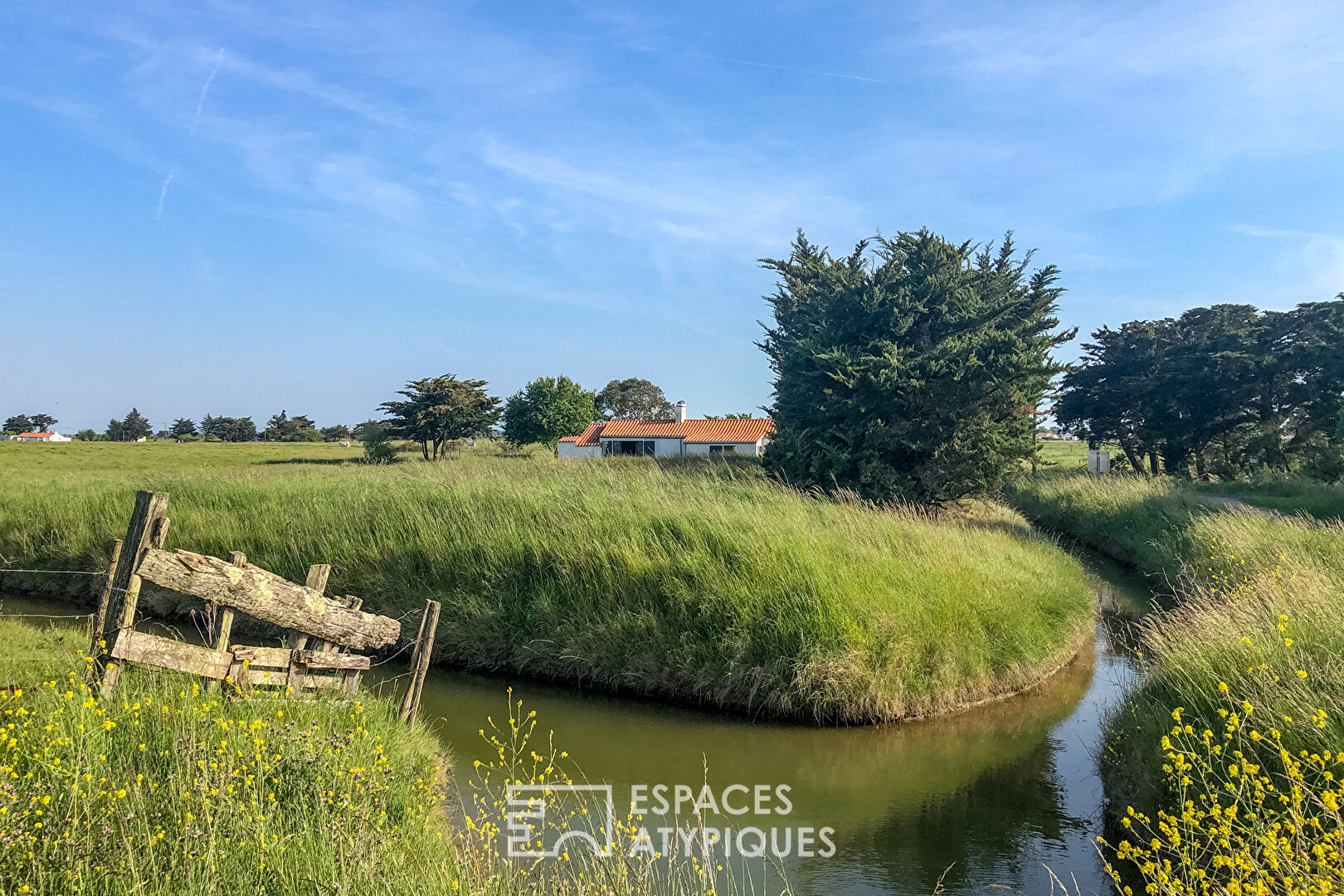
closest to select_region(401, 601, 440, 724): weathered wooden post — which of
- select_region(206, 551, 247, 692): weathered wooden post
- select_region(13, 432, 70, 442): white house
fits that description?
select_region(206, 551, 247, 692): weathered wooden post

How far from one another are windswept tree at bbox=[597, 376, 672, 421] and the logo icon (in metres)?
80.2

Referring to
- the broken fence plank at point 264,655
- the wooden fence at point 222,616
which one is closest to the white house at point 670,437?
the wooden fence at point 222,616

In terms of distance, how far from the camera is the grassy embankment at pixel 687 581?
8.60 m

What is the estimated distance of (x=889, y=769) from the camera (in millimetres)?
7406

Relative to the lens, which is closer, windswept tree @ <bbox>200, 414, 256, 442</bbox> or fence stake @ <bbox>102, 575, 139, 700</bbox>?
fence stake @ <bbox>102, 575, 139, 700</bbox>

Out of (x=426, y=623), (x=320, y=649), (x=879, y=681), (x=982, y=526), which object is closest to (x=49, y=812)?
(x=320, y=649)

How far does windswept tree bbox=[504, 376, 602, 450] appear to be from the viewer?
6394 centimetres

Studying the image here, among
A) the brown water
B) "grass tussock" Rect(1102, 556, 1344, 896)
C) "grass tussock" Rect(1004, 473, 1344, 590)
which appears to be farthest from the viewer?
"grass tussock" Rect(1004, 473, 1344, 590)

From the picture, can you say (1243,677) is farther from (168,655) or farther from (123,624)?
(123,624)

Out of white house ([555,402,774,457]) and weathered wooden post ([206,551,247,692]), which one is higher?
white house ([555,402,774,457])

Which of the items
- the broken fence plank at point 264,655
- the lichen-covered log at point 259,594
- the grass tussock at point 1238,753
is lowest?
the grass tussock at point 1238,753

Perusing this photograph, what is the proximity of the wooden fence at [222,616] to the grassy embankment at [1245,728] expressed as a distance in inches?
207

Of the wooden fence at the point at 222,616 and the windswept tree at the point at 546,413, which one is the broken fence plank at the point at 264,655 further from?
the windswept tree at the point at 546,413

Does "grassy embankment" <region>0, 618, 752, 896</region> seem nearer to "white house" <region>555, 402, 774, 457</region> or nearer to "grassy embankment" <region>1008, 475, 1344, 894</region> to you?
"grassy embankment" <region>1008, 475, 1344, 894</region>
